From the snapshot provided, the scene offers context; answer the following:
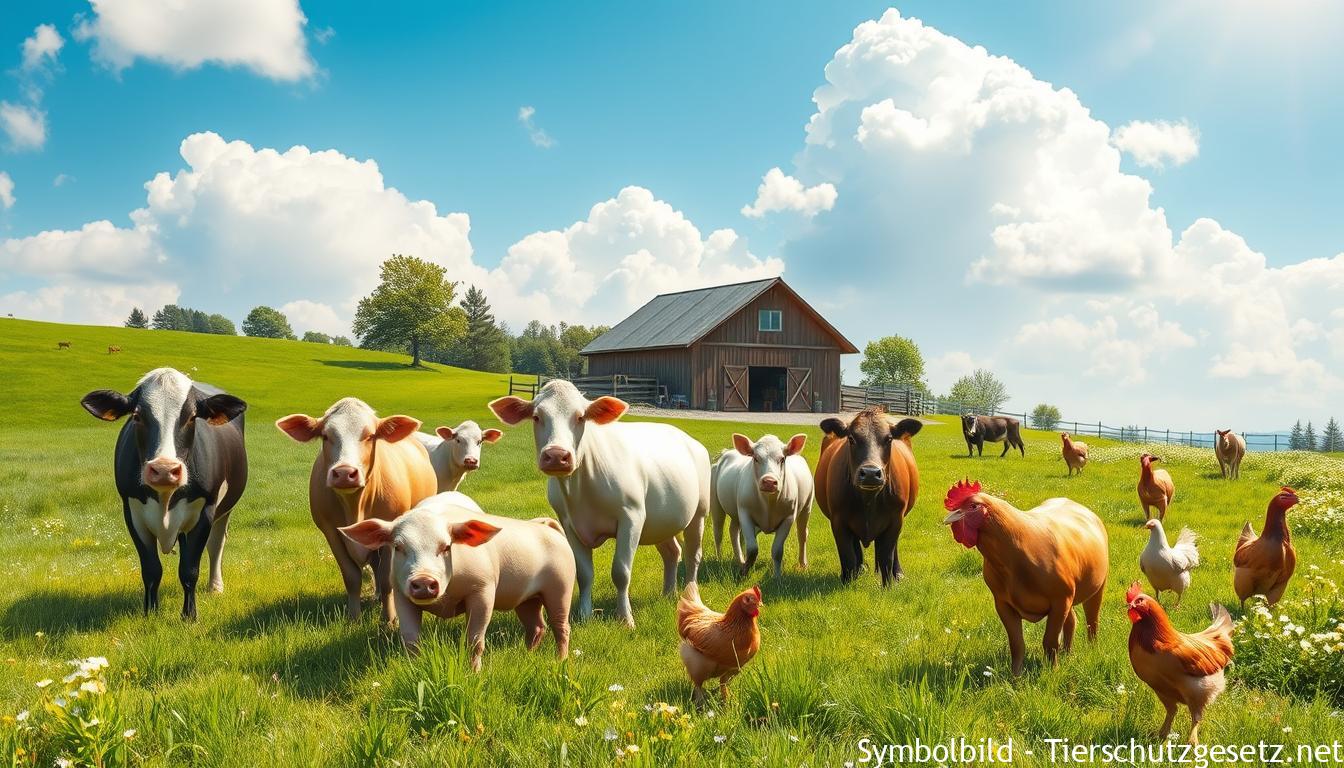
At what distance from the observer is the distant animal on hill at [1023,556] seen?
454 centimetres

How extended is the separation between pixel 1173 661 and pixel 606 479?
393 centimetres

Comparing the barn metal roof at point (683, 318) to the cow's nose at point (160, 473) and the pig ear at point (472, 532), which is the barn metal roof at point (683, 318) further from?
the pig ear at point (472, 532)

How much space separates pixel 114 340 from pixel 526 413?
80985 millimetres

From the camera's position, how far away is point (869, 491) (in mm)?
7262

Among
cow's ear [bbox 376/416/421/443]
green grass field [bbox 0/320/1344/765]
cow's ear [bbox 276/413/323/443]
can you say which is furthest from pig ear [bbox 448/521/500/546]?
cow's ear [bbox 276/413/323/443]

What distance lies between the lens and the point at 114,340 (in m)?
70.4

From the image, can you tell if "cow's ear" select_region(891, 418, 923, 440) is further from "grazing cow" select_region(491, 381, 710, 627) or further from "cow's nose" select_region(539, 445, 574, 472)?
"cow's nose" select_region(539, 445, 574, 472)

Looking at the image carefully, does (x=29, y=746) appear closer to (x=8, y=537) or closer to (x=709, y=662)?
(x=709, y=662)

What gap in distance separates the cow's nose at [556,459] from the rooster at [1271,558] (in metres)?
5.56

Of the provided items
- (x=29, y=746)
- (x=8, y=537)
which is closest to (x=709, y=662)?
(x=29, y=746)

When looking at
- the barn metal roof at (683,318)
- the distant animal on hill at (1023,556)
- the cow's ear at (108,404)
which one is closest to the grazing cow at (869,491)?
the distant animal on hill at (1023,556)

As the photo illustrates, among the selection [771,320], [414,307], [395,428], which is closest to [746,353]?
[771,320]

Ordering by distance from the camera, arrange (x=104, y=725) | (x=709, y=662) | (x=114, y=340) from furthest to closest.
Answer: (x=114, y=340), (x=709, y=662), (x=104, y=725)

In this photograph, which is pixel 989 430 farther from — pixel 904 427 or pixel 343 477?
pixel 343 477
